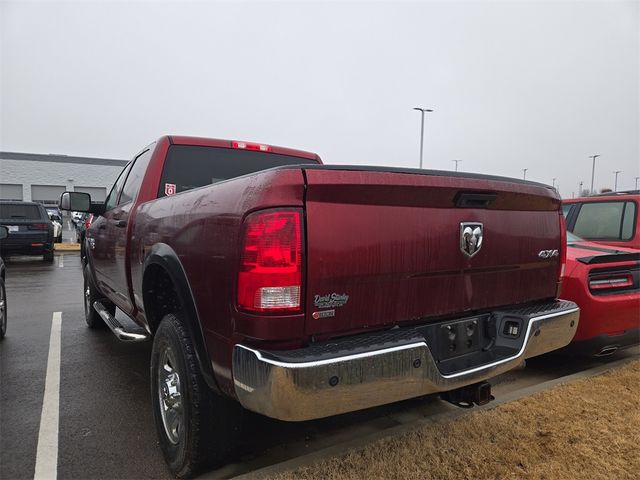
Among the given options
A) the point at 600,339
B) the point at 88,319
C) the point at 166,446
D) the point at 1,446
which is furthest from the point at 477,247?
the point at 88,319

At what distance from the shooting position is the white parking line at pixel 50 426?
2502 millimetres

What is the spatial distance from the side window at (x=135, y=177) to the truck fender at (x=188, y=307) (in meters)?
1.39

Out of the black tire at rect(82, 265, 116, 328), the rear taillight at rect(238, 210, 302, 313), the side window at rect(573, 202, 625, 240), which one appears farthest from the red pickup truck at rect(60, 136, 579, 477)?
the side window at rect(573, 202, 625, 240)

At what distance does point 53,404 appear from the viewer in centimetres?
336

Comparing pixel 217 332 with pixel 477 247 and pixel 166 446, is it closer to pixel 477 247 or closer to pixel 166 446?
pixel 166 446

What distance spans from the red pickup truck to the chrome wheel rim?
12mm

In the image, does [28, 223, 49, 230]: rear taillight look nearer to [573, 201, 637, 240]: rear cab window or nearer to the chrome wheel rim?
the chrome wheel rim

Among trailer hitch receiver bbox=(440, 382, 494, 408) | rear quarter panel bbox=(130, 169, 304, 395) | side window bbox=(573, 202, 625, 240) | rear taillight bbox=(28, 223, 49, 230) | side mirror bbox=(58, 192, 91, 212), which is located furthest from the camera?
rear taillight bbox=(28, 223, 49, 230)

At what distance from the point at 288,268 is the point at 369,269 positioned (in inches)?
15.4

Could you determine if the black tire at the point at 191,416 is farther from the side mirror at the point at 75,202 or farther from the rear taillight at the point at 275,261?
the side mirror at the point at 75,202

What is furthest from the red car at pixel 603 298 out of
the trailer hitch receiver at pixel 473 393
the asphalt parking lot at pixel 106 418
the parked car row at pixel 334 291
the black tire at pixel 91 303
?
the black tire at pixel 91 303

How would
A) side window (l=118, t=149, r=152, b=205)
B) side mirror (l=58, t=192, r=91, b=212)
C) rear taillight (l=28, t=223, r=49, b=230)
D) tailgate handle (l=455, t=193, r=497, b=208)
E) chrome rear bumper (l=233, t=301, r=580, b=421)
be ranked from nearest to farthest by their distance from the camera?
chrome rear bumper (l=233, t=301, r=580, b=421), tailgate handle (l=455, t=193, r=497, b=208), side window (l=118, t=149, r=152, b=205), side mirror (l=58, t=192, r=91, b=212), rear taillight (l=28, t=223, r=49, b=230)

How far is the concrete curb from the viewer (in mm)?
2408

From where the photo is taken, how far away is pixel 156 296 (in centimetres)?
289
